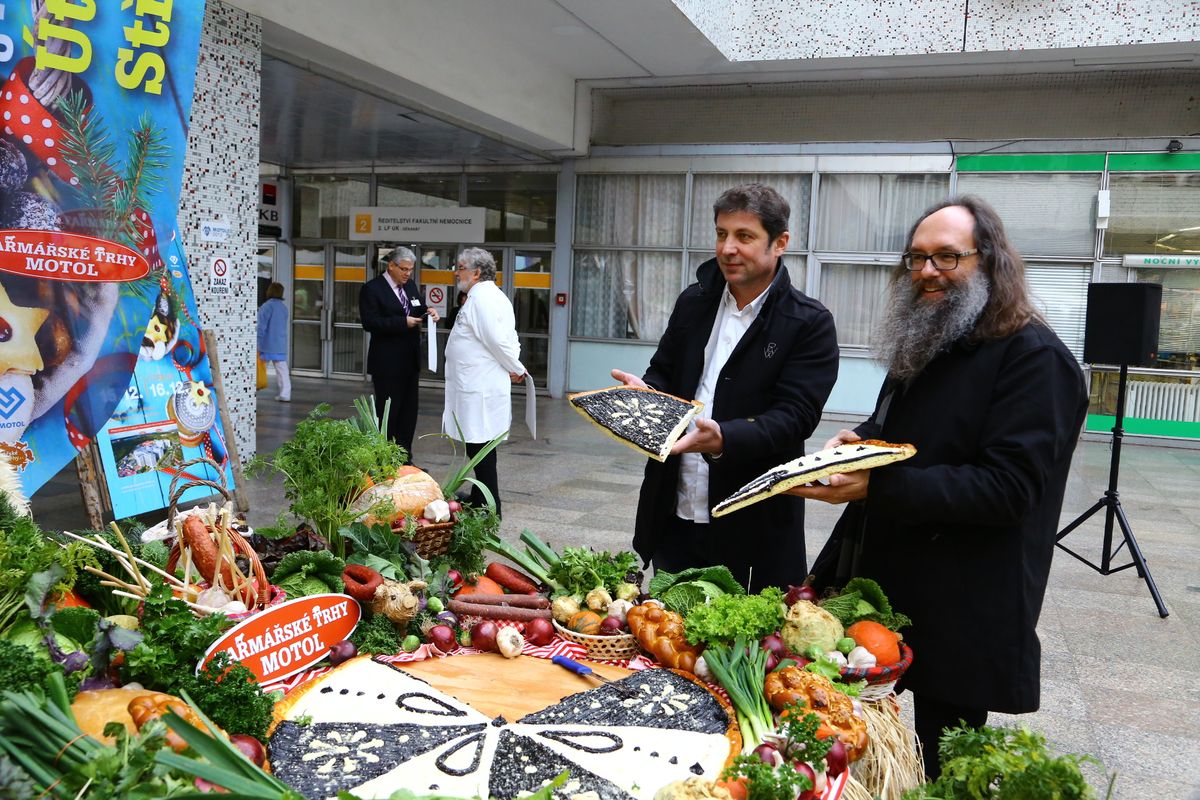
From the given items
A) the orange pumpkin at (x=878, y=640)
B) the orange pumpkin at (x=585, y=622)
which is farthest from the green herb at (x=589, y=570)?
the orange pumpkin at (x=878, y=640)

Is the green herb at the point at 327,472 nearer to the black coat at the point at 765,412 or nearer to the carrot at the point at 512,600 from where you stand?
the carrot at the point at 512,600

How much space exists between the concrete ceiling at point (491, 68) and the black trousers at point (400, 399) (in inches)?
121

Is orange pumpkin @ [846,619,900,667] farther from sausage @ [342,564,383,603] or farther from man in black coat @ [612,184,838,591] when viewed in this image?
sausage @ [342,564,383,603]

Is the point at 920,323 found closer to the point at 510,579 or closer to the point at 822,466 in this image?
the point at 822,466

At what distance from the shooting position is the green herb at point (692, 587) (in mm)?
2576

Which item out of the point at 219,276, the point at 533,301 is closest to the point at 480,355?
the point at 219,276

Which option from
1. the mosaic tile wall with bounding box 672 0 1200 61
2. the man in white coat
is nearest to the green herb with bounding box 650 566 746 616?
the man in white coat

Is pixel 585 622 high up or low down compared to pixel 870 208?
down

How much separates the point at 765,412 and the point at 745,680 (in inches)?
47.6

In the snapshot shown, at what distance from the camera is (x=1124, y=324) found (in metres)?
Answer: 6.16

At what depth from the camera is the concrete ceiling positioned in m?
8.84

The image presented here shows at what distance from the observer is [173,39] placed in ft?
15.2

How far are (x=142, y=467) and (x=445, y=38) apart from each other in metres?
6.30

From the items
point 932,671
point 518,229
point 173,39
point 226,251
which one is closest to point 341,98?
point 226,251
